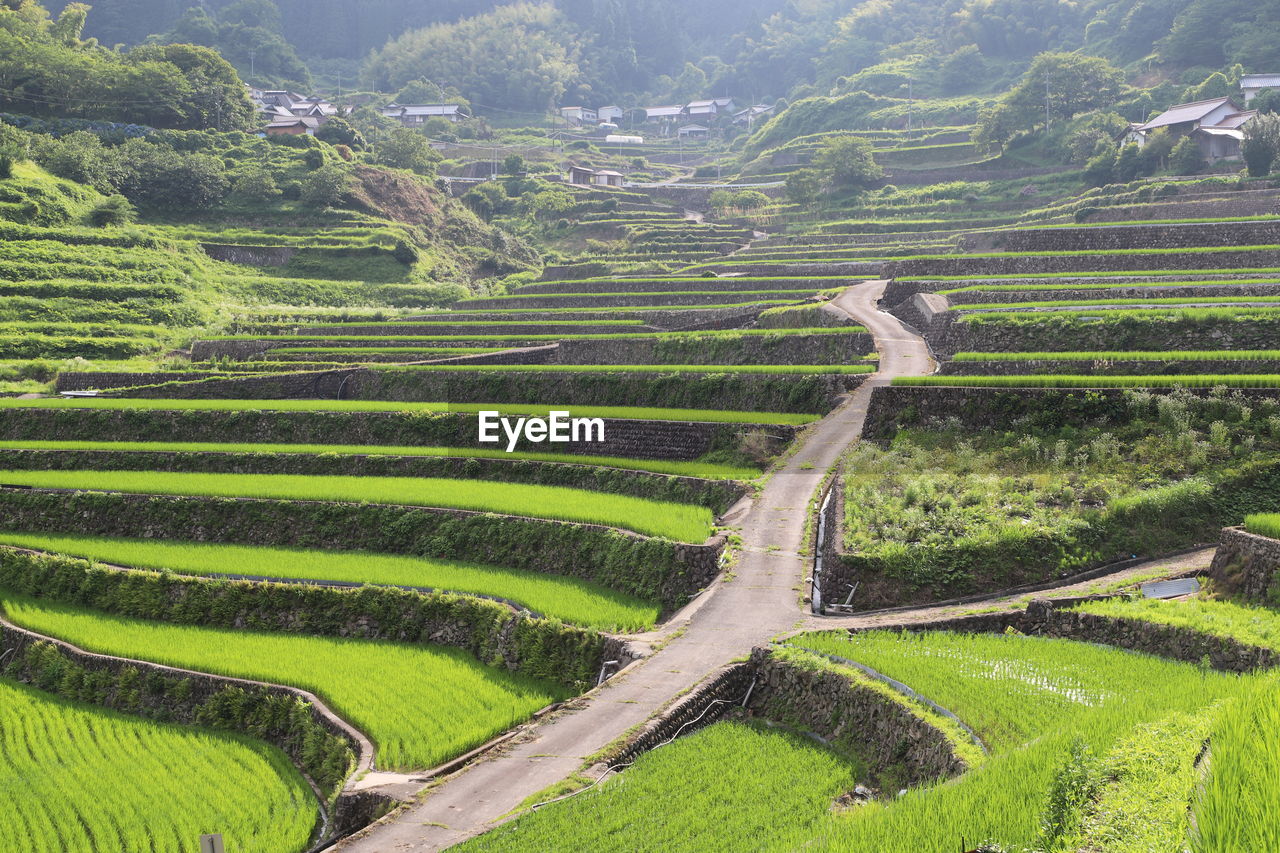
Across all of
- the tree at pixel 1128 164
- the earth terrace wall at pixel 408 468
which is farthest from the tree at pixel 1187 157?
the earth terrace wall at pixel 408 468

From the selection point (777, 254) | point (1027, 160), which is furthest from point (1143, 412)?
point (1027, 160)

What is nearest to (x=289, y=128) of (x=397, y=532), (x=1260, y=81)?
(x=1260, y=81)

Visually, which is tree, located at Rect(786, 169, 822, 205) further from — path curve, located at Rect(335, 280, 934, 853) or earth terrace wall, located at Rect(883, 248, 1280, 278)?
path curve, located at Rect(335, 280, 934, 853)

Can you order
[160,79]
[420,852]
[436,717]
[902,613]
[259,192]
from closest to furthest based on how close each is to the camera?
1. [420,852]
2. [436,717]
3. [902,613]
4. [259,192]
5. [160,79]

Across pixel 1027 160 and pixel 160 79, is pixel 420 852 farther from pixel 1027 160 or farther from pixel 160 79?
pixel 160 79

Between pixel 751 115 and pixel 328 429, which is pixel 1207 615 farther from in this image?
pixel 751 115

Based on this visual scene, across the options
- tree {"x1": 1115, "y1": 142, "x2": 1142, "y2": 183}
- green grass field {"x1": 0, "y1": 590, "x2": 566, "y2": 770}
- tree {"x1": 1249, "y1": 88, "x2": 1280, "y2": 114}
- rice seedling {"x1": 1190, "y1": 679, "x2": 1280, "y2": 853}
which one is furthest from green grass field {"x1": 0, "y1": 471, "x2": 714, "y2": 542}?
tree {"x1": 1249, "y1": 88, "x2": 1280, "y2": 114}

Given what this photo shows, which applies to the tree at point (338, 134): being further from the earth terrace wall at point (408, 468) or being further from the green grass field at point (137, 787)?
the green grass field at point (137, 787)
